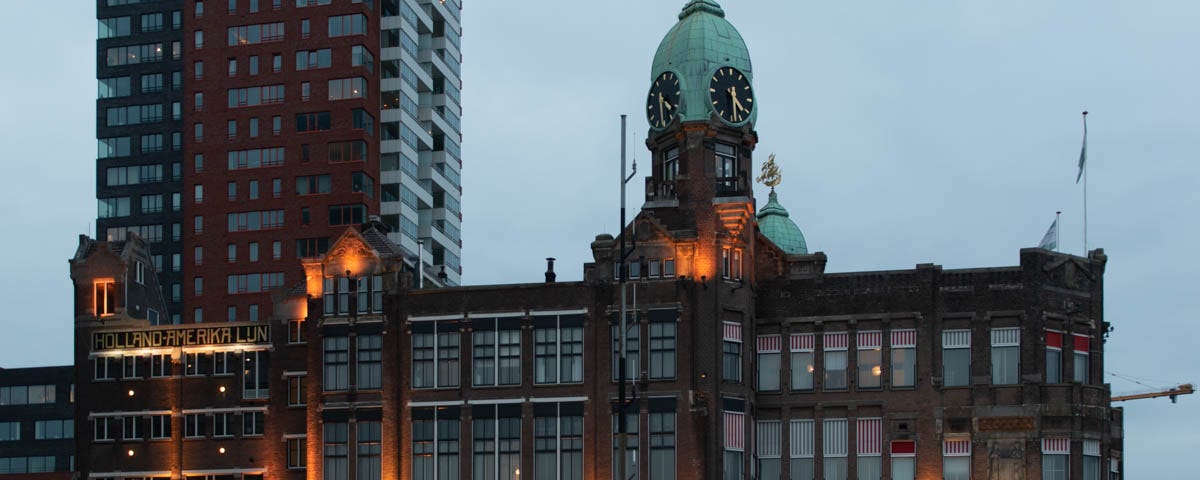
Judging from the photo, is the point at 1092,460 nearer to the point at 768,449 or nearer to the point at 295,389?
the point at 768,449

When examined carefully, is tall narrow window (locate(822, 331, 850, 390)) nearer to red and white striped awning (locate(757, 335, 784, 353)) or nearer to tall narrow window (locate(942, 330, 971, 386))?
red and white striped awning (locate(757, 335, 784, 353))

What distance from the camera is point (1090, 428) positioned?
107 m

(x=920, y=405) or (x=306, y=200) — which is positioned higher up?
(x=306, y=200)

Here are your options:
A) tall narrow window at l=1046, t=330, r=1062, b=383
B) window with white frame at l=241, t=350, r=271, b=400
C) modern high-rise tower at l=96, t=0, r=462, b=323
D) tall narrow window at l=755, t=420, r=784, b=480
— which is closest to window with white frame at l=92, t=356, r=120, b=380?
window with white frame at l=241, t=350, r=271, b=400

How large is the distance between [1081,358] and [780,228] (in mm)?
36009

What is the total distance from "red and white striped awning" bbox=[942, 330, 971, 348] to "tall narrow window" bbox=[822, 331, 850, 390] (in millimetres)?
5110

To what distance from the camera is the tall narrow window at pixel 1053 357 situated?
107m

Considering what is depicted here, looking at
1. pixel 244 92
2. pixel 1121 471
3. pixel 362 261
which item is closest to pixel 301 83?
pixel 244 92

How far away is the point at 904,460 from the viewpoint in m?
108

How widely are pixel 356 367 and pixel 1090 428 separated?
3899 cm

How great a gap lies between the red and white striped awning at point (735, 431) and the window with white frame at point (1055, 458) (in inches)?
608

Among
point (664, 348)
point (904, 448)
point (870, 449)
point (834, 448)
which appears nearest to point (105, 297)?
point (664, 348)

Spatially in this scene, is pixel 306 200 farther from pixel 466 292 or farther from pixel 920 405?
pixel 920 405

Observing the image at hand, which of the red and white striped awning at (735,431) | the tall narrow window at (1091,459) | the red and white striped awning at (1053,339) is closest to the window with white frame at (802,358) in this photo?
the red and white striped awning at (735,431)
